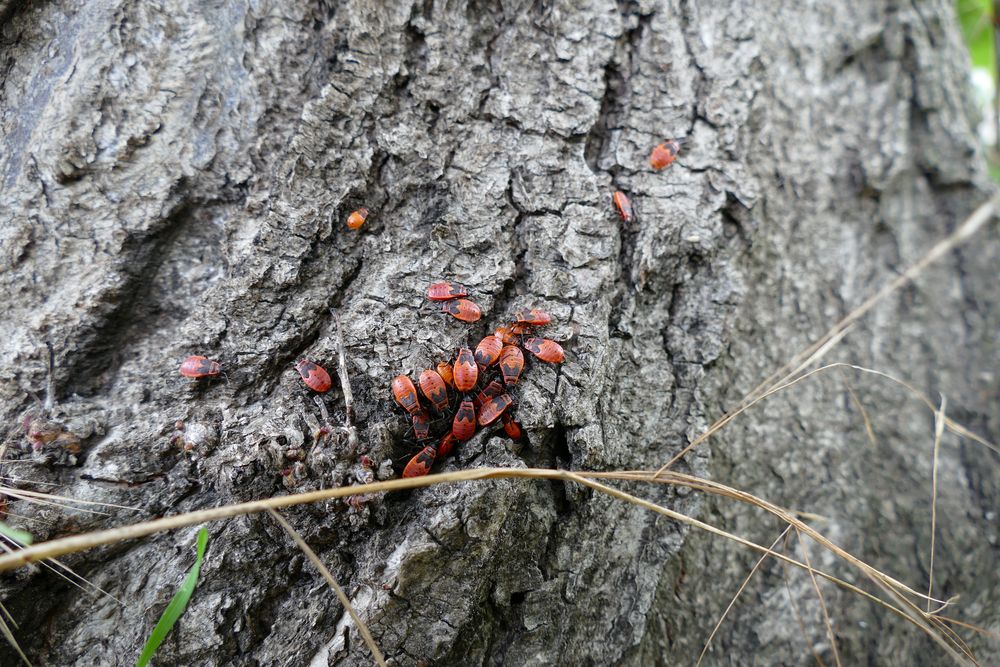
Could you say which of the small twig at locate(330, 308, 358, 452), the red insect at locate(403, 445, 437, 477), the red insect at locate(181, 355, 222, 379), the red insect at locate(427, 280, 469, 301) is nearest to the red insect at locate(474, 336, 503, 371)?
the red insect at locate(427, 280, 469, 301)

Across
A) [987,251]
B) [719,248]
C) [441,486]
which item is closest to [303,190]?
[441,486]

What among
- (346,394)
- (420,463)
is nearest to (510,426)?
(420,463)

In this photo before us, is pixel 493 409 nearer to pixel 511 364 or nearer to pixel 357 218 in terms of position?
pixel 511 364

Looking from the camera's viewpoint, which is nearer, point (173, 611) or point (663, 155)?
point (173, 611)

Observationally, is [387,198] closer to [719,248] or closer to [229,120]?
[229,120]

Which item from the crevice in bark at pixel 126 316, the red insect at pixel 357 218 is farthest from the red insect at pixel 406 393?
the crevice in bark at pixel 126 316

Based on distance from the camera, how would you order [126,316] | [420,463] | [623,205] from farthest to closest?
[623,205], [126,316], [420,463]
